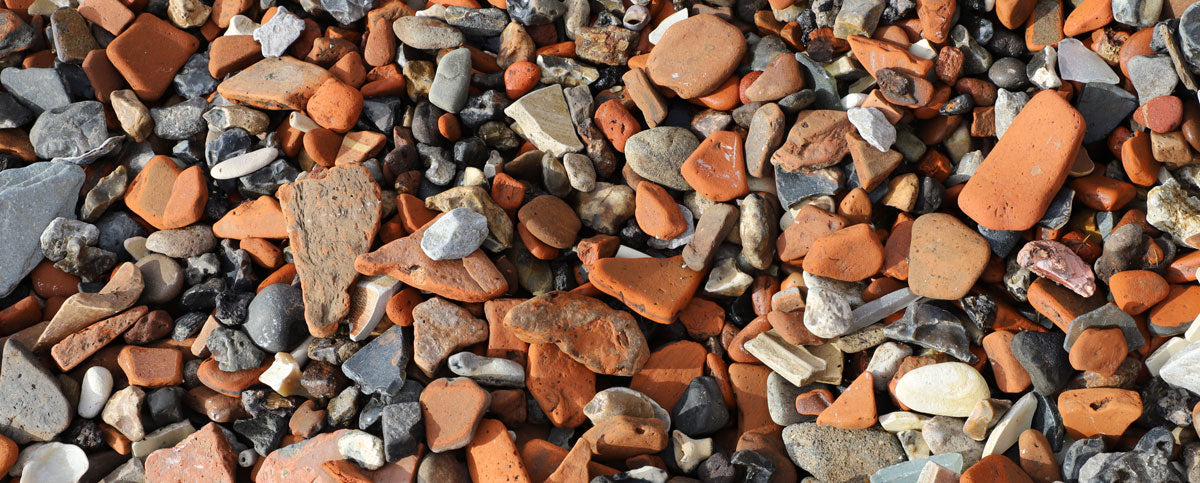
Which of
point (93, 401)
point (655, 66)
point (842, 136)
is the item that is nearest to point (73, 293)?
point (93, 401)

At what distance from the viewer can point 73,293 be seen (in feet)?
7.52

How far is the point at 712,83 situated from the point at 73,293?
1.95 metres

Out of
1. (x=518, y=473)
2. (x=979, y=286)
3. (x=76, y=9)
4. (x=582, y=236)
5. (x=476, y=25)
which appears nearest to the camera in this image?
(x=518, y=473)

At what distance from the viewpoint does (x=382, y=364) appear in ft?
6.59

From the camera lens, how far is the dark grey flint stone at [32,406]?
2043 mm

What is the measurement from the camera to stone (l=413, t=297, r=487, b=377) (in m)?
1.99

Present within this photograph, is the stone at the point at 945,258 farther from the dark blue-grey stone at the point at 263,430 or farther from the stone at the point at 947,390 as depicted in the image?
the dark blue-grey stone at the point at 263,430

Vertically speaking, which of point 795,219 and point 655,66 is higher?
point 655,66

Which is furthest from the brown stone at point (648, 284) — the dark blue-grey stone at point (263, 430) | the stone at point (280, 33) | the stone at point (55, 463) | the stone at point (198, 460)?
the stone at point (55, 463)

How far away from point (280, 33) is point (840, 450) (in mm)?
2044

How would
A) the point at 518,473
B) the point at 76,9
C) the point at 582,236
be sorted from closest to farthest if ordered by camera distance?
the point at 518,473
the point at 582,236
the point at 76,9

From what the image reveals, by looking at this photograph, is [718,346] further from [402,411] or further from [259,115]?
[259,115]

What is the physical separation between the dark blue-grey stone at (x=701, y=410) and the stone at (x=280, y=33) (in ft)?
5.37

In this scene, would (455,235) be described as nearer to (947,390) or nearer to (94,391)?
(94,391)
